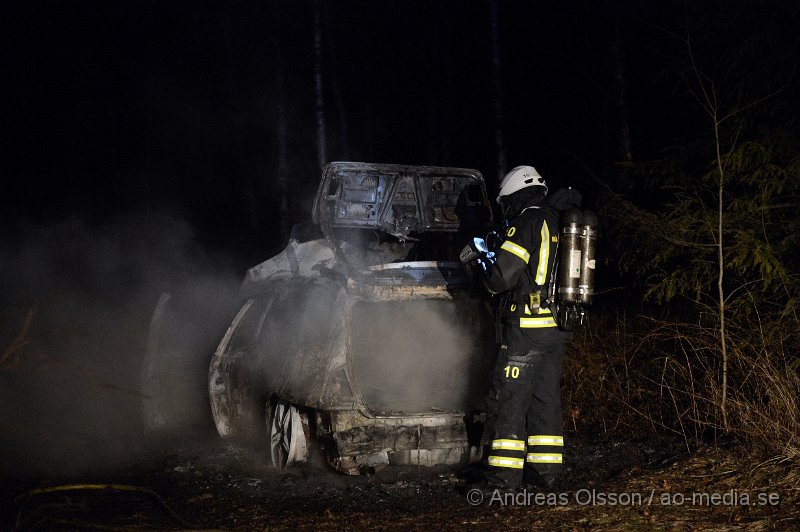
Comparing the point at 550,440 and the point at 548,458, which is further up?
the point at 550,440

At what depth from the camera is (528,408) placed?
17.2 ft

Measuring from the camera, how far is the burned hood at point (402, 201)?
21.2 feet

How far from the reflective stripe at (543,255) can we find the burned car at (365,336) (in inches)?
26.3

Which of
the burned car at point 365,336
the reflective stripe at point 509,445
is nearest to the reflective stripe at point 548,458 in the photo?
the reflective stripe at point 509,445

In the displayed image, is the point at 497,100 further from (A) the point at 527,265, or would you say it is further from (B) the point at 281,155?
(B) the point at 281,155

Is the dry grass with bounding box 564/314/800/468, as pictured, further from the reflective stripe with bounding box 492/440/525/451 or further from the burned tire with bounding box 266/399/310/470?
the burned tire with bounding box 266/399/310/470

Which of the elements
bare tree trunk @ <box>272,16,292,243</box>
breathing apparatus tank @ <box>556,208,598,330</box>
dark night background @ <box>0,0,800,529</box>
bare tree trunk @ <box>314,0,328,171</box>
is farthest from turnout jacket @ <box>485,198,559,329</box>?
bare tree trunk @ <box>272,16,292,243</box>

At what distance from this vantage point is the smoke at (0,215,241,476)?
6480mm

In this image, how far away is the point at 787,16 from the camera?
22.8ft

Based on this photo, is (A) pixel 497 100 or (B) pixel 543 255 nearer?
(B) pixel 543 255

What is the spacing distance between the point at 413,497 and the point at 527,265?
1737 mm

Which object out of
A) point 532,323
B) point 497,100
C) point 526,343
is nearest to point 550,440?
point 526,343

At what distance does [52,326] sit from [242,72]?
19.9 meters

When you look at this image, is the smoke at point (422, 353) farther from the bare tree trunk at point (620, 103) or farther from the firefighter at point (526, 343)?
the bare tree trunk at point (620, 103)
